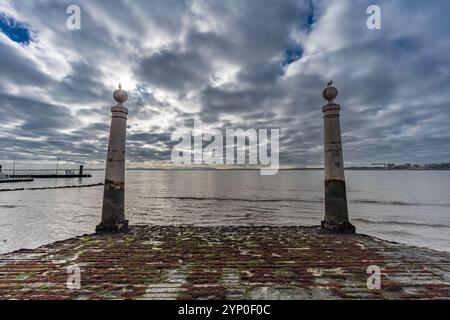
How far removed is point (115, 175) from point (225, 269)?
5.08 metres

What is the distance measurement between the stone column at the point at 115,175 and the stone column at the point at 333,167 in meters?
6.84

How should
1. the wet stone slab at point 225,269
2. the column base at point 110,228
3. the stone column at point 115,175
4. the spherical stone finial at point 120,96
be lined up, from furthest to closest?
the spherical stone finial at point 120,96, the stone column at point 115,175, the column base at point 110,228, the wet stone slab at point 225,269

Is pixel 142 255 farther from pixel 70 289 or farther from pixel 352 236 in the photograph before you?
pixel 352 236

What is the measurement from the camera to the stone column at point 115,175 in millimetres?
7309

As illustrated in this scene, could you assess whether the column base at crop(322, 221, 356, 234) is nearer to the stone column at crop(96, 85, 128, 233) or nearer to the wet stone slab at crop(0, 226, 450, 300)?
the wet stone slab at crop(0, 226, 450, 300)

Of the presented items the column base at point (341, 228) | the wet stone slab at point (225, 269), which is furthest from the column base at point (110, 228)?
the column base at point (341, 228)

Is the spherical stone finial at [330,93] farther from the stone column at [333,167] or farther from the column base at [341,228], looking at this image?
the column base at [341,228]

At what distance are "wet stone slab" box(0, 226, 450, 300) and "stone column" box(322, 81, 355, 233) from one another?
107cm

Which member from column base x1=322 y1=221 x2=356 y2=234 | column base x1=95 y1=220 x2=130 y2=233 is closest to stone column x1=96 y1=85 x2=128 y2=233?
column base x1=95 y1=220 x2=130 y2=233

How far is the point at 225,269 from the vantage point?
13.5 feet

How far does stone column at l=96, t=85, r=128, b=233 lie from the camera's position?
731cm

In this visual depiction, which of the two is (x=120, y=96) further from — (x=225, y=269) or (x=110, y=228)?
(x=225, y=269)

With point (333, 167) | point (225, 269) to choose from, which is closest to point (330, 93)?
point (333, 167)
